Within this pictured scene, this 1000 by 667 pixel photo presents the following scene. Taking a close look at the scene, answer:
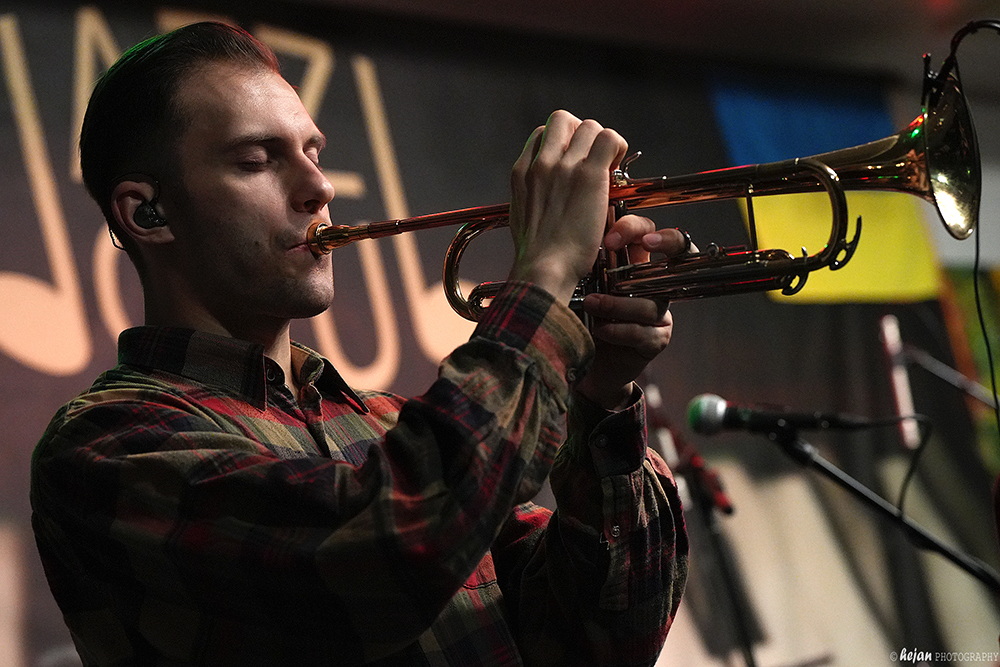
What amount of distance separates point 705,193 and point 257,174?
77 centimetres

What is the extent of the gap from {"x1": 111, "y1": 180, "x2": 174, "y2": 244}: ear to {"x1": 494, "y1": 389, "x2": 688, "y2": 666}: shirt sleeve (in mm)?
788

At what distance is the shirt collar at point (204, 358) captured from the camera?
4.99 ft

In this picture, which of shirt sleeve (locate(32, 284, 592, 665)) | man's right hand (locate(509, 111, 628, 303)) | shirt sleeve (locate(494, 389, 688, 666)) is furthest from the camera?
shirt sleeve (locate(494, 389, 688, 666))

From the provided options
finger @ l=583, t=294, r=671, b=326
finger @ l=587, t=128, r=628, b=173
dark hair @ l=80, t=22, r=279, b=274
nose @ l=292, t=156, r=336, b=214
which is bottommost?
finger @ l=583, t=294, r=671, b=326

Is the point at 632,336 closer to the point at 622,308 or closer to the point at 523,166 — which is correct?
the point at 622,308

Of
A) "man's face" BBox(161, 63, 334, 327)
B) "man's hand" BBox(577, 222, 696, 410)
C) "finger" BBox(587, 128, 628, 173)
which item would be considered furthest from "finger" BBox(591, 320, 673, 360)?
"man's face" BBox(161, 63, 334, 327)

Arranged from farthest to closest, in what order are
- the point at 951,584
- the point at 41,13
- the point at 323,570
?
the point at 951,584, the point at 41,13, the point at 323,570

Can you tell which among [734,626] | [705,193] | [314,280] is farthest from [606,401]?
[734,626]

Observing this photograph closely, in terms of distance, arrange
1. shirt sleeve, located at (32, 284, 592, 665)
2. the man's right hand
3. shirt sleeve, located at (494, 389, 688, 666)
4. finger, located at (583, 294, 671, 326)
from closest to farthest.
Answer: shirt sleeve, located at (32, 284, 592, 665) → the man's right hand → finger, located at (583, 294, 671, 326) → shirt sleeve, located at (494, 389, 688, 666)

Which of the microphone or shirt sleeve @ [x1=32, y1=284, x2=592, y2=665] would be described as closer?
shirt sleeve @ [x1=32, y1=284, x2=592, y2=665]

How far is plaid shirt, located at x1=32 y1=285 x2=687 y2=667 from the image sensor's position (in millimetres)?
1133

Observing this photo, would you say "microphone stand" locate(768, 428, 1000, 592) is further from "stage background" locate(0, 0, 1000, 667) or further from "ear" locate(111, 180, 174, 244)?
"ear" locate(111, 180, 174, 244)

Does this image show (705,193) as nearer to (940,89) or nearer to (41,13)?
(940,89)

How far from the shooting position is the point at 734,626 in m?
4.24
